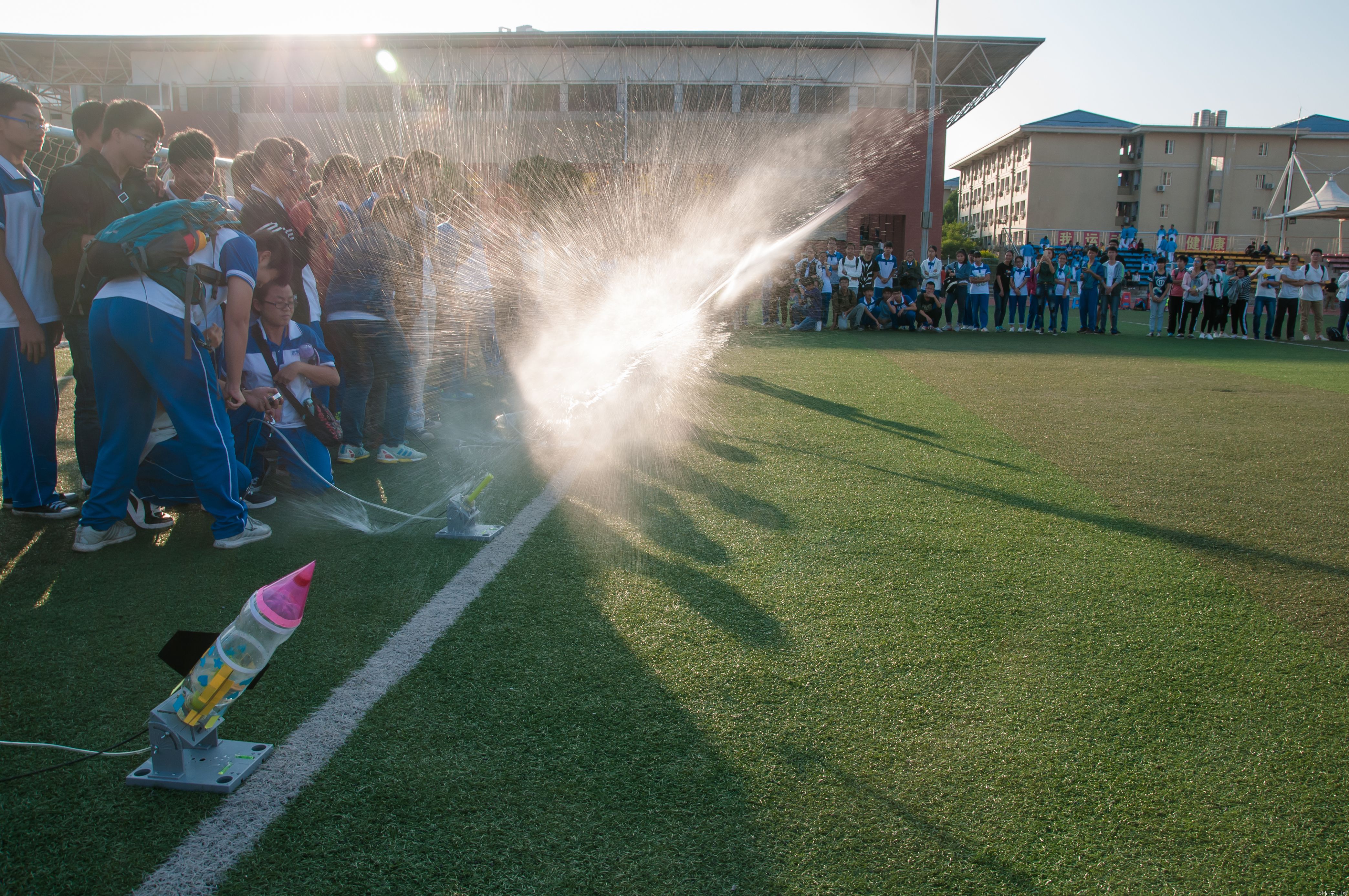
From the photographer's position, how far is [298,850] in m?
2.08

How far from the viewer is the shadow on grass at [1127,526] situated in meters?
4.34

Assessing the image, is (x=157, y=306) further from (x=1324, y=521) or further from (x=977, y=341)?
(x=977, y=341)

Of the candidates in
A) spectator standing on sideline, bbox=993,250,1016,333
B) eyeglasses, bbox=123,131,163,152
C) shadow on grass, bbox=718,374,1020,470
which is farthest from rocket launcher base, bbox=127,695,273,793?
spectator standing on sideline, bbox=993,250,1016,333

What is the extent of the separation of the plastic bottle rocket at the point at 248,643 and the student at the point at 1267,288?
23346 mm

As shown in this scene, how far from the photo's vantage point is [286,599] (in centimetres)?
211

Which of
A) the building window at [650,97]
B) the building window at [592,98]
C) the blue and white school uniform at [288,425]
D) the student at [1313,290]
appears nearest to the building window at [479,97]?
the building window at [592,98]

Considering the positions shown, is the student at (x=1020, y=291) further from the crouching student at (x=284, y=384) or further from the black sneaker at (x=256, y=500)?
the black sneaker at (x=256, y=500)

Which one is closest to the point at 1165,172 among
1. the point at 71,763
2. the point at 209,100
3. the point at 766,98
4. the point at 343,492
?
the point at 766,98

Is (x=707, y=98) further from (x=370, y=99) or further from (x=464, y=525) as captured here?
(x=464, y=525)

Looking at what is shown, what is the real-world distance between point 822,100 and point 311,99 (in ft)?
74.8

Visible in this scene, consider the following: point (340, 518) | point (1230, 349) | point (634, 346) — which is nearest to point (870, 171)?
point (1230, 349)

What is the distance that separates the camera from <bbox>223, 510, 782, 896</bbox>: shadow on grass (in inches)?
78.8

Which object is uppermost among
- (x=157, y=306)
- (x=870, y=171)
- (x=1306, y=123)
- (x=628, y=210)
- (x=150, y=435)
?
(x=1306, y=123)

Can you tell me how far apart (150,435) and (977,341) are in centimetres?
1646
